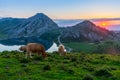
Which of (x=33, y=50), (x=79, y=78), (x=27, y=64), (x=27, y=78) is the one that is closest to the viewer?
(x=27, y=78)

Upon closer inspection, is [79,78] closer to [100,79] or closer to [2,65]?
[100,79]

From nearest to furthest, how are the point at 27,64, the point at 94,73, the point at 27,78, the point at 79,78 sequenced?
1. the point at 27,78
2. the point at 79,78
3. the point at 94,73
4. the point at 27,64

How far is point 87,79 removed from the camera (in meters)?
26.2

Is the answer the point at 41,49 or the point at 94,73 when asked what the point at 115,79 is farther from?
the point at 41,49

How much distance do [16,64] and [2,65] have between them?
169cm

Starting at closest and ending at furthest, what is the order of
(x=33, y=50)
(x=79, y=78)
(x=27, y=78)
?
(x=27, y=78) → (x=79, y=78) → (x=33, y=50)

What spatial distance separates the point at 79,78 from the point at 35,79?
4.00 meters

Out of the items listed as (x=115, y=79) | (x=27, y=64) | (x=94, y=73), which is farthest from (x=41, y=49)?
(x=115, y=79)

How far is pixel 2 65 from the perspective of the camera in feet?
102

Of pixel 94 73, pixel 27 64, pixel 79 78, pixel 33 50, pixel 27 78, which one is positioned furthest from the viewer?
pixel 33 50

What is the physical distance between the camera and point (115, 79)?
2778cm

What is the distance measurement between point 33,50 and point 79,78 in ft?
41.6

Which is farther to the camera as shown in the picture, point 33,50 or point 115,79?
point 33,50

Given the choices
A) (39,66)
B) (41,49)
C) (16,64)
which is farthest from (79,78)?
(41,49)
